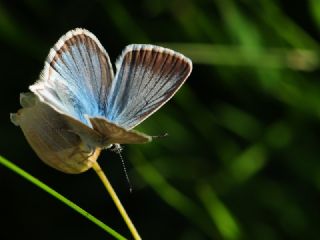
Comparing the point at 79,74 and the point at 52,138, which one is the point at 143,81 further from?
the point at 52,138

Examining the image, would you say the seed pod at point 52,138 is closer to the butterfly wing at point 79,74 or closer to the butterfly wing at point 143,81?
the butterfly wing at point 79,74

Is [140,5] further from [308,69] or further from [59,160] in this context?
[59,160]

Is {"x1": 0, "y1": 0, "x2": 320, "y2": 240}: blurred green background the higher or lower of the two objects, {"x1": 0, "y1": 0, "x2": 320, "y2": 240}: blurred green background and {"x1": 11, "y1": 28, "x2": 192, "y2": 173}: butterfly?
the lower

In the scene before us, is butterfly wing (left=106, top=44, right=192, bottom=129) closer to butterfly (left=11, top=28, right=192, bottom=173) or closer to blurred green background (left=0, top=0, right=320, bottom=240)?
butterfly (left=11, top=28, right=192, bottom=173)

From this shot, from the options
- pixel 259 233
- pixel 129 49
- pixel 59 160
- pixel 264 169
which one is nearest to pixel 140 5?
pixel 264 169

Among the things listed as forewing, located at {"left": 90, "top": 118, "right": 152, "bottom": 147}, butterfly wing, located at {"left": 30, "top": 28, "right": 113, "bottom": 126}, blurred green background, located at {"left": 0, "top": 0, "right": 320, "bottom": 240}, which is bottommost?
blurred green background, located at {"left": 0, "top": 0, "right": 320, "bottom": 240}

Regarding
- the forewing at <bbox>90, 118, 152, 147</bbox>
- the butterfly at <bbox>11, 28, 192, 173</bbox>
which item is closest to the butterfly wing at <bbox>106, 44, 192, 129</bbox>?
the butterfly at <bbox>11, 28, 192, 173</bbox>

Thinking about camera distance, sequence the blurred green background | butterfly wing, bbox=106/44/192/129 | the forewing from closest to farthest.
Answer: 1. the forewing
2. butterfly wing, bbox=106/44/192/129
3. the blurred green background

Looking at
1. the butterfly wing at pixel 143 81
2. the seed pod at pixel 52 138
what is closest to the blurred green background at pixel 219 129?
the butterfly wing at pixel 143 81
